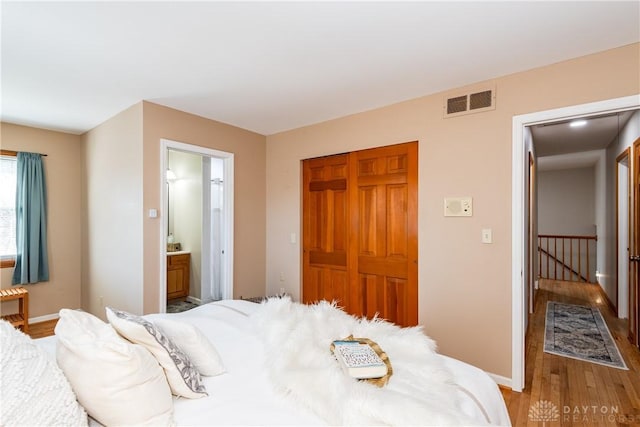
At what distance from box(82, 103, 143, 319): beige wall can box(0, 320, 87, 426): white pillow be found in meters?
2.03

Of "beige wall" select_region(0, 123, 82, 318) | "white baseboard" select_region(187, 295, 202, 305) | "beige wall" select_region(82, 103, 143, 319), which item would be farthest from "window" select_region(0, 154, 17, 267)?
"white baseboard" select_region(187, 295, 202, 305)

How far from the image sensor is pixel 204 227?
4570 millimetres

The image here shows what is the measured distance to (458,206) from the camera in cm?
275

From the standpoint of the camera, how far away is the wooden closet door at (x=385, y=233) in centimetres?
304

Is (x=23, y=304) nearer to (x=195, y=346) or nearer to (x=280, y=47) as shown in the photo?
(x=195, y=346)

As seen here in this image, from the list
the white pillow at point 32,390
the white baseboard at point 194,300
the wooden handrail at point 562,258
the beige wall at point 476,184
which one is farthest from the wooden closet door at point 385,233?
the wooden handrail at point 562,258

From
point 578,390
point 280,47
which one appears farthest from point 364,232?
point 578,390

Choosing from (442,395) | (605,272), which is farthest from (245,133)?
(605,272)

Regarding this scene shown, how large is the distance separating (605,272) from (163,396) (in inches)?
275

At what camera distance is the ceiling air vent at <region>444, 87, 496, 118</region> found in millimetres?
2604

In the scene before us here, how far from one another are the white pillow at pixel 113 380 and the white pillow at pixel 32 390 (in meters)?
0.04

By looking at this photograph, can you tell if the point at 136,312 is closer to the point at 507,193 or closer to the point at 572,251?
the point at 507,193

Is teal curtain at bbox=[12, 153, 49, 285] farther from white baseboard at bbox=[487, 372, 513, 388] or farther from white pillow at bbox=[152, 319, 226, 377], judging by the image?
white baseboard at bbox=[487, 372, 513, 388]

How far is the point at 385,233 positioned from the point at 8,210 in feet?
14.8
